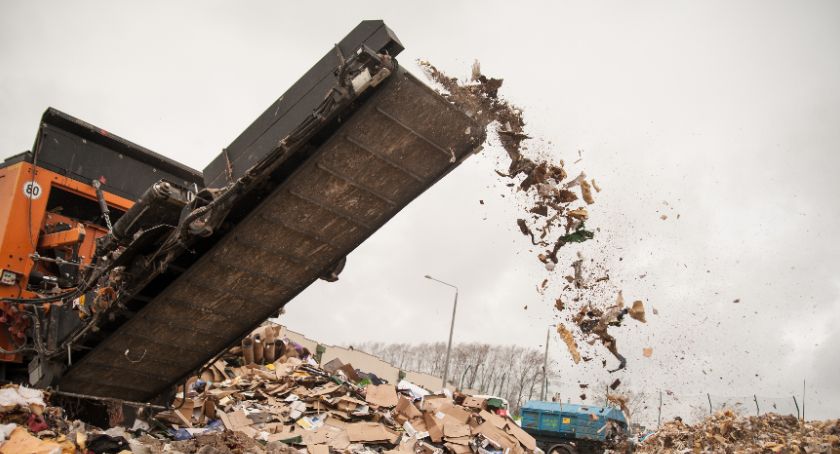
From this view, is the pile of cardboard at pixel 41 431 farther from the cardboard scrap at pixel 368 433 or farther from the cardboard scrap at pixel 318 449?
the cardboard scrap at pixel 368 433

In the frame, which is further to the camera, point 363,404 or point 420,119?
point 363,404

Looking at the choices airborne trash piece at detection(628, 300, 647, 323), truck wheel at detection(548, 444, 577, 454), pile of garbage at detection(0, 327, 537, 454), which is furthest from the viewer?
truck wheel at detection(548, 444, 577, 454)

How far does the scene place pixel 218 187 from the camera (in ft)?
12.4

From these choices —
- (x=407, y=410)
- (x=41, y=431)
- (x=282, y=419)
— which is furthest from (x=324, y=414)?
(x=41, y=431)

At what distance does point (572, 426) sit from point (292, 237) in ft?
34.5

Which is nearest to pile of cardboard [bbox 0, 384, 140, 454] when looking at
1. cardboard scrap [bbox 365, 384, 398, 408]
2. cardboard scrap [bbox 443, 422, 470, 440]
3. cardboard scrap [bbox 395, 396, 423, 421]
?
cardboard scrap [bbox 365, 384, 398, 408]

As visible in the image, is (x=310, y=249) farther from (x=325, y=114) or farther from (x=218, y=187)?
(x=325, y=114)

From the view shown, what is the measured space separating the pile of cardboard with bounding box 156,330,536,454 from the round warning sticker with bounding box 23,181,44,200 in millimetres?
2393

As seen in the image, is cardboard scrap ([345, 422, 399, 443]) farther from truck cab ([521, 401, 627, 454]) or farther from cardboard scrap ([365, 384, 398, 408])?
truck cab ([521, 401, 627, 454])

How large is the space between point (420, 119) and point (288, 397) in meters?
5.21

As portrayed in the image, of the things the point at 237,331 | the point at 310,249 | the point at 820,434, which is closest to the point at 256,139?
the point at 310,249

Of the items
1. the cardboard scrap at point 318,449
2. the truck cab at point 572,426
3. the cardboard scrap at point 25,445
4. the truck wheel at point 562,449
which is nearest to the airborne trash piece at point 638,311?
the cardboard scrap at point 318,449

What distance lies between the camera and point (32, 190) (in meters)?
4.64

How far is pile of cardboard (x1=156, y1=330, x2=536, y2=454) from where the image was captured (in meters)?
6.34
